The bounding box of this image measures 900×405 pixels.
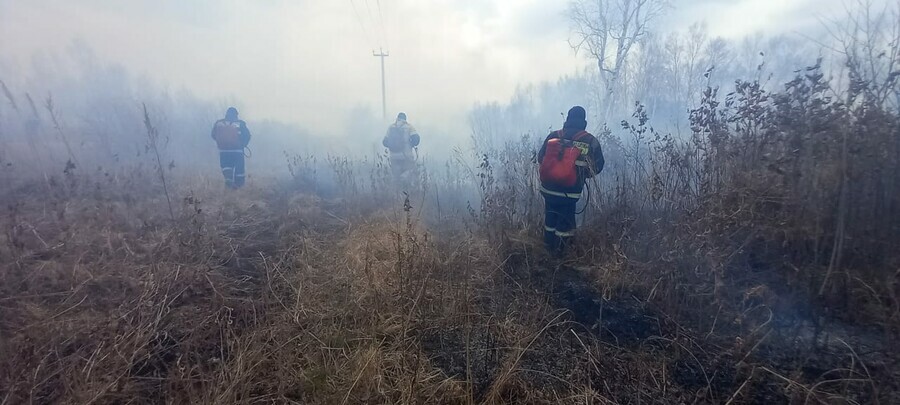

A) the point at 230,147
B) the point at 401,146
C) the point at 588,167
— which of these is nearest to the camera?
the point at 588,167

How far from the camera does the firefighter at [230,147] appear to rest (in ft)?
27.3

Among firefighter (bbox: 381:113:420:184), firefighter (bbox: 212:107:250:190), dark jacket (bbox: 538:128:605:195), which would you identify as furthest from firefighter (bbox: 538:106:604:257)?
firefighter (bbox: 212:107:250:190)

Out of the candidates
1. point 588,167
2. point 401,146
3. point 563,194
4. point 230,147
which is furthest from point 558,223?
point 230,147

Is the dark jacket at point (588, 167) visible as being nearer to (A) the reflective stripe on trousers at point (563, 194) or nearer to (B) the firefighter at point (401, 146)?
(A) the reflective stripe on trousers at point (563, 194)

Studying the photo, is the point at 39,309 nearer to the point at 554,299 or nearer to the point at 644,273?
the point at 554,299

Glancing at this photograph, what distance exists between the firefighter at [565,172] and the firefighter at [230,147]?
22.9 ft

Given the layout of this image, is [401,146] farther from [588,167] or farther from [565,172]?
[588,167]

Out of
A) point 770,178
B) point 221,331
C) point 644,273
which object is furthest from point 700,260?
point 221,331

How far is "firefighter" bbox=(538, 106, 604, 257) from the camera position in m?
4.16

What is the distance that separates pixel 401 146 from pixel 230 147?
3709mm

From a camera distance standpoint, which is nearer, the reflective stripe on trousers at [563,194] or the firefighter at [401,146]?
the reflective stripe on trousers at [563,194]

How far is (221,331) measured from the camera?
2672 millimetres

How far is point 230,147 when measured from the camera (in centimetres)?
832

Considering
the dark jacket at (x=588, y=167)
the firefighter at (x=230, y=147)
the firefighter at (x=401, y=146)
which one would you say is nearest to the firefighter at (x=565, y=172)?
the dark jacket at (x=588, y=167)
